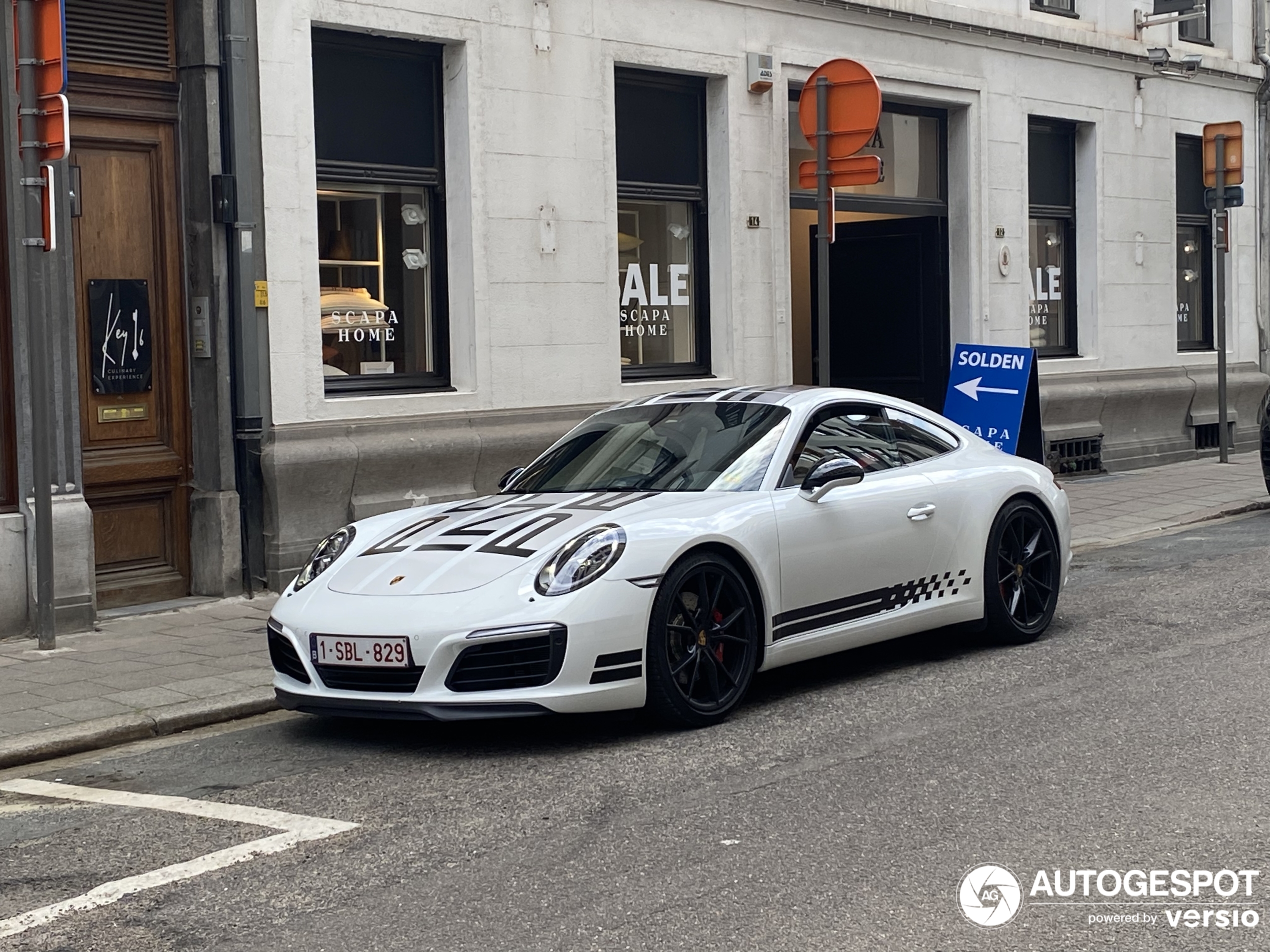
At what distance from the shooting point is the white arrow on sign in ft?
39.1

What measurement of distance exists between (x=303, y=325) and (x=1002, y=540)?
17.3ft

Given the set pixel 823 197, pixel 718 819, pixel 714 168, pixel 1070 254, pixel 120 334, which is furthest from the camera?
pixel 1070 254

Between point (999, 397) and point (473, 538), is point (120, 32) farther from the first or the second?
point (999, 397)

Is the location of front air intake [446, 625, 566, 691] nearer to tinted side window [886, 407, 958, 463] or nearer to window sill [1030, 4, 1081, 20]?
tinted side window [886, 407, 958, 463]

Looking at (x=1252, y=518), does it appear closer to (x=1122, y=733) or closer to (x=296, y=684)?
(x=1122, y=733)

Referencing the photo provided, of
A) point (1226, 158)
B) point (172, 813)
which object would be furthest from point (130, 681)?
point (1226, 158)

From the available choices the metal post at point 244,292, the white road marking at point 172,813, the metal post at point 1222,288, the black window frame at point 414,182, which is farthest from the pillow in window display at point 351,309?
the metal post at point 1222,288

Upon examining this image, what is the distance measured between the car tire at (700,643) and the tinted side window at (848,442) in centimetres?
73

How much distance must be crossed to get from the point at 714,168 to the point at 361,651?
29.3ft

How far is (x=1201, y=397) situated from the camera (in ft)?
65.9

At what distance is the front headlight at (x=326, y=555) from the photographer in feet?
22.9

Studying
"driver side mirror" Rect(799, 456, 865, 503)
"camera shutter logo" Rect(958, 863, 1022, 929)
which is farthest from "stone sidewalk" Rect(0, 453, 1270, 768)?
"camera shutter logo" Rect(958, 863, 1022, 929)

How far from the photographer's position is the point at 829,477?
717cm

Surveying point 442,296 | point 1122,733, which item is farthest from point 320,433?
point 1122,733
